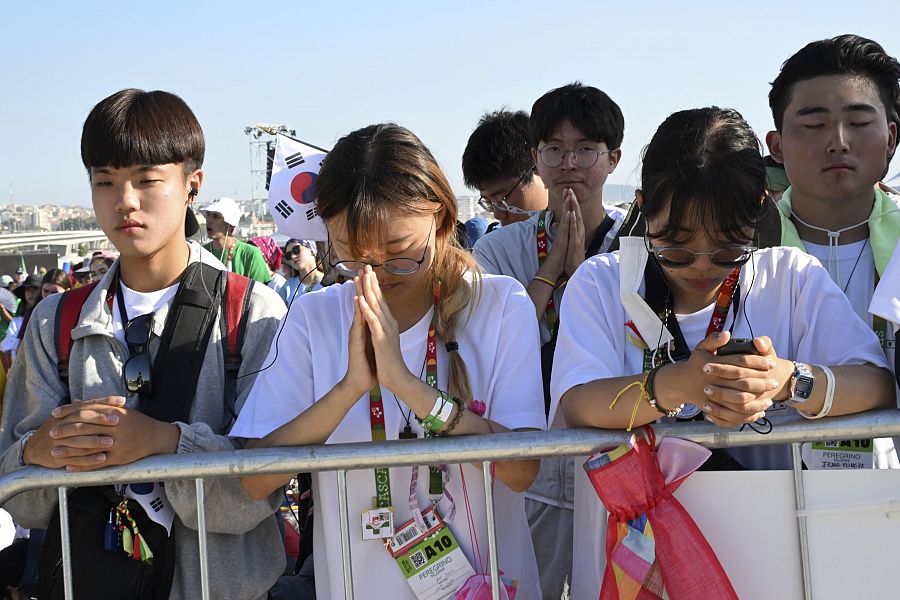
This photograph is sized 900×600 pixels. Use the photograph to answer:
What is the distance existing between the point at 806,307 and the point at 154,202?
1.89m

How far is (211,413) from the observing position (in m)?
2.62

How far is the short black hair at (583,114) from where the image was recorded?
3.85 meters

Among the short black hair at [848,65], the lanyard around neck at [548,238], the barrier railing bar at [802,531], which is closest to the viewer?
the barrier railing bar at [802,531]

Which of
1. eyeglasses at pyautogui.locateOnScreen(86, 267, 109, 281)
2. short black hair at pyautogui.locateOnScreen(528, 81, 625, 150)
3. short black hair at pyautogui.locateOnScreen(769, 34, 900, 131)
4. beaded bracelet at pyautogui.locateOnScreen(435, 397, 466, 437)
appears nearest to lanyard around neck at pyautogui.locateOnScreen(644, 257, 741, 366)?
beaded bracelet at pyautogui.locateOnScreen(435, 397, 466, 437)

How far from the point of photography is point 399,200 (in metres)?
2.42

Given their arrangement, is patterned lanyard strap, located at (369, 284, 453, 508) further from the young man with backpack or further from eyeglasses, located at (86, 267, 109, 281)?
eyeglasses, located at (86, 267, 109, 281)

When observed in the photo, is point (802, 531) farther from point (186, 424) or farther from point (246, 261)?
point (246, 261)

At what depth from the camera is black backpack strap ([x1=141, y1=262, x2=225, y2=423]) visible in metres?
2.58

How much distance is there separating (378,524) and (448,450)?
350mm

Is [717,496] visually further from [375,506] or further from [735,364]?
[375,506]

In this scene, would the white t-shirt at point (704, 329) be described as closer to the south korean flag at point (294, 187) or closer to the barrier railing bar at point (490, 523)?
the barrier railing bar at point (490, 523)

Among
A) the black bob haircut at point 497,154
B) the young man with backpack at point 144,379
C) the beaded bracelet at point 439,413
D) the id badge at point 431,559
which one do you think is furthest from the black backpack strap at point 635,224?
the black bob haircut at point 497,154

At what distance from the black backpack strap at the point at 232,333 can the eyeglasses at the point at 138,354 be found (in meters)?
0.21

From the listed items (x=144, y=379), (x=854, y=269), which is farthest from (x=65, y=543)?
(x=854, y=269)
